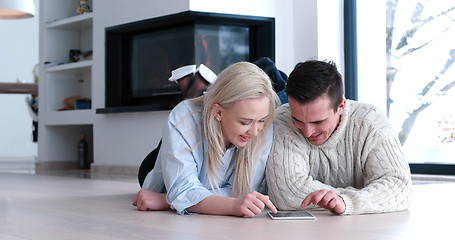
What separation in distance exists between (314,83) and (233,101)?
0.81 ft

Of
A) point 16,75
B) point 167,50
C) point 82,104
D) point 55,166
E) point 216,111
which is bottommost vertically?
point 55,166

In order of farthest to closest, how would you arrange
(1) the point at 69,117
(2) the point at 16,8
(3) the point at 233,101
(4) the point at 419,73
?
(1) the point at 69,117
(2) the point at 16,8
(4) the point at 419,73
(3) the point at 233,101

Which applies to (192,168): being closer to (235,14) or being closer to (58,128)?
(235,14)

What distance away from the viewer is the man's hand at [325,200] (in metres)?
2.02

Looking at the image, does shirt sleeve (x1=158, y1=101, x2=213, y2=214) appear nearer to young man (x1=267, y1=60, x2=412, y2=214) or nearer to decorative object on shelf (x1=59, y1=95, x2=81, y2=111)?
young man (x1=267, y1=60, x2=412, y2=214)

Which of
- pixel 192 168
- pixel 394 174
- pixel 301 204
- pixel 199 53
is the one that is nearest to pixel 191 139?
pixel 192 168

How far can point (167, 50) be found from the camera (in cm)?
500

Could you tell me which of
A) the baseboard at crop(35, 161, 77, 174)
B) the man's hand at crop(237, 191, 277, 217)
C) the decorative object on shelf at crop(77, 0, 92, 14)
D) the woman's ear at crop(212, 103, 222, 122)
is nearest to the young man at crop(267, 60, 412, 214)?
the man's hand at crop(237, 191, 277, 217)

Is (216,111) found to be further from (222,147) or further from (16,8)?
(16,8)

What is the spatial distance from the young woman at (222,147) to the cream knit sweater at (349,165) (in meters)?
0.09

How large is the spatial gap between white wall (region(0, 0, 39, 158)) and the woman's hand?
6845 millimetres

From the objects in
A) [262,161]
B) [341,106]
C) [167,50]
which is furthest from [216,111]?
[167,50]

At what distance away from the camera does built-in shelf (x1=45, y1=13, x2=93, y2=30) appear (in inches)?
Result: 225

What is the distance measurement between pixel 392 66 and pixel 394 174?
2701mm
